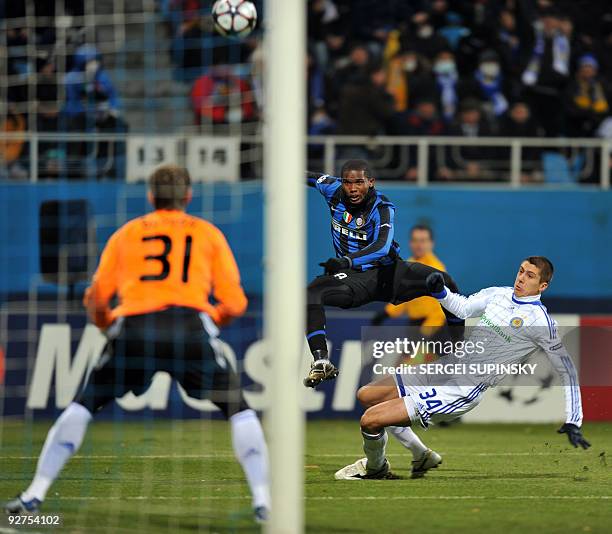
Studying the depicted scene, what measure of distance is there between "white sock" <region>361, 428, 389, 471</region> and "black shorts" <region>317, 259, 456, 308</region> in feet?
4.79

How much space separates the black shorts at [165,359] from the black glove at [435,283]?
8.41 ft

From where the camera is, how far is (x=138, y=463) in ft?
33.3

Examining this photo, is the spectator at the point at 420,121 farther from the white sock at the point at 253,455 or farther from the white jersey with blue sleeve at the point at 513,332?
the white sock at the point at 253,455

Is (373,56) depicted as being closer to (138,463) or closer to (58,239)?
(58,239)

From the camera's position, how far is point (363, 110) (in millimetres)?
15820

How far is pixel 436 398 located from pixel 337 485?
0.92 m

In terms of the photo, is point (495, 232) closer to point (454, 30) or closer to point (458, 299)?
point (454, 30)

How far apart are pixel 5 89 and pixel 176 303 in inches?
307

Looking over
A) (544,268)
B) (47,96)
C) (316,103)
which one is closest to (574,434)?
(544,268)

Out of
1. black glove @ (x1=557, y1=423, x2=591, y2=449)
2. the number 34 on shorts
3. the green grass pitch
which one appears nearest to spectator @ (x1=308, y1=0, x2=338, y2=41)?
the green grass pitch

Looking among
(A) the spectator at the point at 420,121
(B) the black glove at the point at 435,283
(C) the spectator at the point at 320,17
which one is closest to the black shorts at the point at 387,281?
(B) the black glove at the point at 435,283

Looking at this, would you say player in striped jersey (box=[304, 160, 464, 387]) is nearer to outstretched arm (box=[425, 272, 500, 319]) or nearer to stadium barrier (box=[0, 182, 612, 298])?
outstretched arm (box=[425, 272, 500, 319])

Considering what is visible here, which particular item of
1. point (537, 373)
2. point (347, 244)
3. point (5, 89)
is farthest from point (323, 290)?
point (5, 89)

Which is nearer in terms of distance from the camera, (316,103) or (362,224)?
(362,224)
